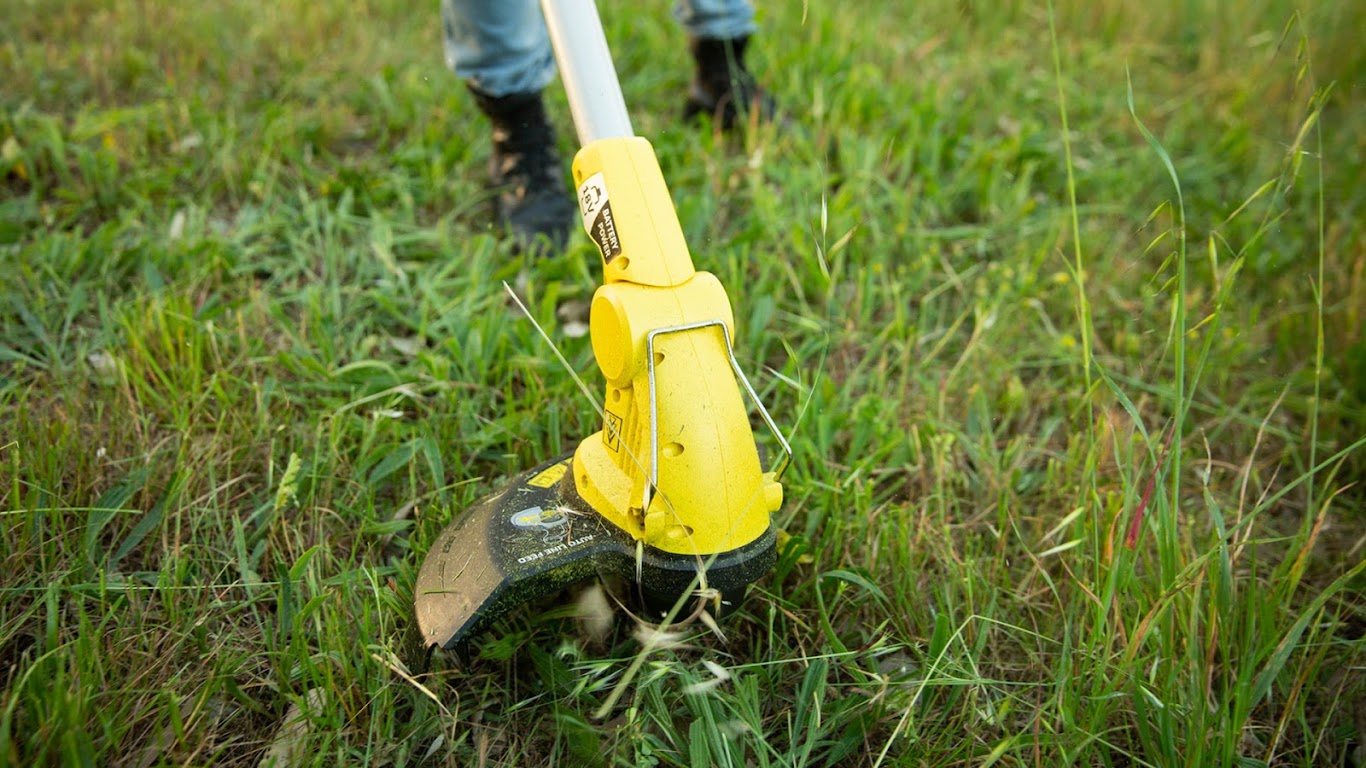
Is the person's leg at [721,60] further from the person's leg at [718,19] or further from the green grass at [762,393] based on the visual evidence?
the green grass at [762,393]

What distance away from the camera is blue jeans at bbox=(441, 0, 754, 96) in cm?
205

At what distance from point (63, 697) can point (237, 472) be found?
526 mm

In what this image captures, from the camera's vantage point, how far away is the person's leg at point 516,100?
207 centimetres

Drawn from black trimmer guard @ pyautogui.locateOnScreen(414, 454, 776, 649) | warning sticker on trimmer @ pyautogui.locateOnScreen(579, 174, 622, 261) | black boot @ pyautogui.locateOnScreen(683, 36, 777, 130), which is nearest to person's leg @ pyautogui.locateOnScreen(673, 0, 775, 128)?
black boot @ pyautogui.locateOnScreen(683, 36, 777, 130)

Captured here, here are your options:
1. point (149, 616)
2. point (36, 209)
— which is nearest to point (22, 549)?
point (149, 616)

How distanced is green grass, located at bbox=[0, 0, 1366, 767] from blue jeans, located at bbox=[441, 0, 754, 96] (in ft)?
0.97

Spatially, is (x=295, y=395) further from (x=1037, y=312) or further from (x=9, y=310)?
(x=1037, y=312)

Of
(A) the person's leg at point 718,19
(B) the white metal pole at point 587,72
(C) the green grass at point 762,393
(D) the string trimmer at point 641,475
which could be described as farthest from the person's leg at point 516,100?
(D) the string trimmer at point 641,475

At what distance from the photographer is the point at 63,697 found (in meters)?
1.02

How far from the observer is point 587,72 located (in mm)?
1312

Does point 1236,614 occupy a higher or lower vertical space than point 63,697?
lower

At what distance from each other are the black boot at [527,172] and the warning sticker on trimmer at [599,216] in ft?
2.88

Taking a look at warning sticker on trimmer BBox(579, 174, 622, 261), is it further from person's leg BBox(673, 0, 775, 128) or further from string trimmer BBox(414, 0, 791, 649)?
person's leg BBox(673, 0, 775, 128)

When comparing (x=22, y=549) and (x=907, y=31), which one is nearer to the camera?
(x=22, y=549)
